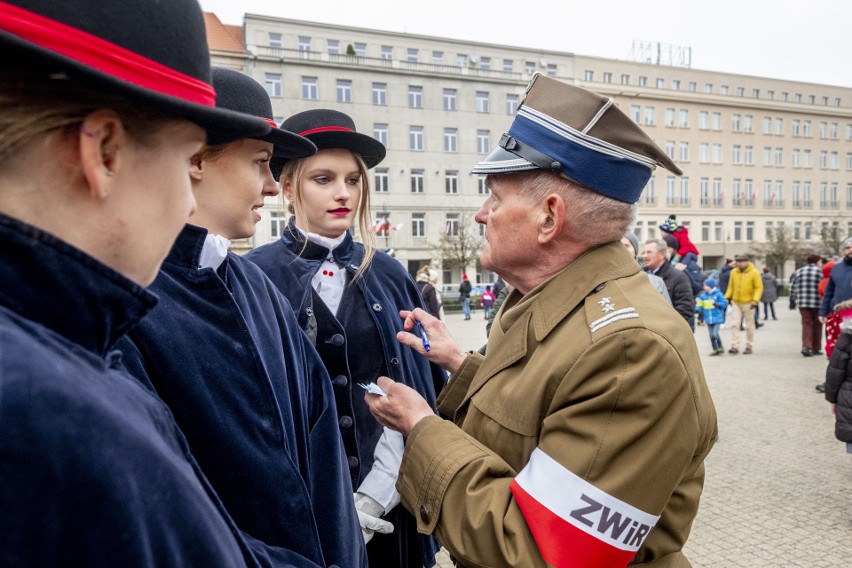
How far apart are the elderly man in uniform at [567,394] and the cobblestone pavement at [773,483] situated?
2739 mm

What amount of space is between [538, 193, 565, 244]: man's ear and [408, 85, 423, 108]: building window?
3603 cm

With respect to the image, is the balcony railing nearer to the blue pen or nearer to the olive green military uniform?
the blue pen

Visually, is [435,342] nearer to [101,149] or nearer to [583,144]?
[583,144]

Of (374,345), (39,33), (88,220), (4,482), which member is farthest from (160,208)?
(374,345)

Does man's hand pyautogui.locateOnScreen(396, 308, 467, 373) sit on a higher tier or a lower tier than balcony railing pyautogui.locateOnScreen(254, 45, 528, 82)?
lower

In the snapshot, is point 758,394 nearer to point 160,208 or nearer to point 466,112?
point 160,208

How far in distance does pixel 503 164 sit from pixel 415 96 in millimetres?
36280

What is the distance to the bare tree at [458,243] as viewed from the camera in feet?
112

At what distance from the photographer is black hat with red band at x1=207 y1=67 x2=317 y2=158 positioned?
1.74m

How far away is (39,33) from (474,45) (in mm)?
42345

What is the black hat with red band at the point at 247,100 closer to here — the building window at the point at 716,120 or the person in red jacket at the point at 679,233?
the person in red jacket at the point at 679,233

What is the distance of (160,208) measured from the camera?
82 centimetres

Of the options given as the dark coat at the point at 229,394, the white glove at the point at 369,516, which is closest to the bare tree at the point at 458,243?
the white glove at the point at 369,516

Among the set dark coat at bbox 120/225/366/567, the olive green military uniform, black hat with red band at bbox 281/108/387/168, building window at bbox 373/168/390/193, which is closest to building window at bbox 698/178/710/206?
building window at bbox 373/168/390/193
